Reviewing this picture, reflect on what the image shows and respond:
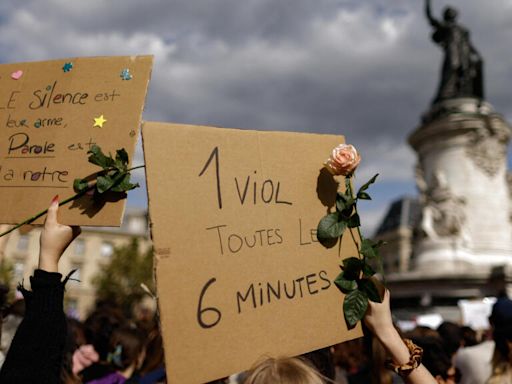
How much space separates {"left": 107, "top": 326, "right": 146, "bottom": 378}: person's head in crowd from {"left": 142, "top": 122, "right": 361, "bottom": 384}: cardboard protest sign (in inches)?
83.7

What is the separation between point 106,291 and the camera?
37.7 meters

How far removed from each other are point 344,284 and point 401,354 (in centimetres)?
34

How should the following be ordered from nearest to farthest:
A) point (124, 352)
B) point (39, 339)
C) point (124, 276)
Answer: point (39, 339) → point (124, 352) → point (124, 276)

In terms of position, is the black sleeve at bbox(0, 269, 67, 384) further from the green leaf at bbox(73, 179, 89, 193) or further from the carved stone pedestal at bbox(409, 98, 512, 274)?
the carved stone pedestal at bbox(409, 98, 512, 274)

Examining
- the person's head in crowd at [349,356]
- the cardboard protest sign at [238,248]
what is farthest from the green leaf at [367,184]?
the person's head in crowd at [349,356]

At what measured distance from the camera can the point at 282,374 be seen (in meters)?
1.54

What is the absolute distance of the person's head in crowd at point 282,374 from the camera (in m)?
1.53

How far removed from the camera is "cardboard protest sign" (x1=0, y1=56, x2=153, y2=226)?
205cm

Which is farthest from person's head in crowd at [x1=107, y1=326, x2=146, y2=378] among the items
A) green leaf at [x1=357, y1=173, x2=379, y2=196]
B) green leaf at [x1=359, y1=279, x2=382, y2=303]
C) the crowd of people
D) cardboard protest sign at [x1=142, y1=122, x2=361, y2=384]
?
green leaf at [x1=357, y1=173, x2=379, y2=196]

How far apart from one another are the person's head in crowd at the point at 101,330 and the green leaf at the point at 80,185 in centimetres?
218

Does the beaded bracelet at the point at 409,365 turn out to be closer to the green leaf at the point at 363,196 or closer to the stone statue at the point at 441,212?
the green leaf at the point at 363,196

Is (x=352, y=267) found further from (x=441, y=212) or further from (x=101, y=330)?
(x=441, y=212)

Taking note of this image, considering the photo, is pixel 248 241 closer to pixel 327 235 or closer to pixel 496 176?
pixel 327 235

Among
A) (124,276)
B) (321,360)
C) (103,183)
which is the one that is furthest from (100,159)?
(124,276)
